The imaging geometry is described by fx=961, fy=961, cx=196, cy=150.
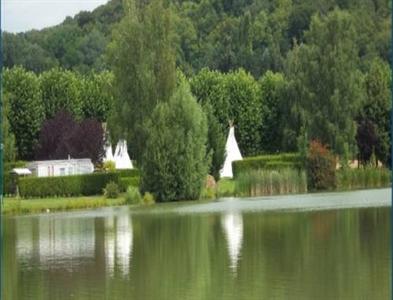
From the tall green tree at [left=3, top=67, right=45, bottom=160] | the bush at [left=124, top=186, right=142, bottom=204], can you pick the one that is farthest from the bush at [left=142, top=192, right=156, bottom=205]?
the tall green tree at [left=3, top=67, right=45, bottom=160]

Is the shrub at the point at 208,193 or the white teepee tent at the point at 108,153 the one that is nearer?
the shrub at the point at 208,193

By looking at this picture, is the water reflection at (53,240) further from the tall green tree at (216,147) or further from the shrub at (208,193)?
the tall green tree at (216,147)

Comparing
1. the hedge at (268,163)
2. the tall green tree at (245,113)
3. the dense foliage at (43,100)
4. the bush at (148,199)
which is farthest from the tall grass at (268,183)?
the tall green tree at (245,113)

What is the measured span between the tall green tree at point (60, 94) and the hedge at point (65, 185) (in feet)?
34.7

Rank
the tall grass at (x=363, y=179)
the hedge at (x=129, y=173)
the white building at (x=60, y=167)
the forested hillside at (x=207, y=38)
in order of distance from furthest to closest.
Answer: the forested hillside at (x=207, y=38) < the white building at (x=60, y=167) < the tall grass at (x=363, y=179) < the hedge at (x=129, y=173)

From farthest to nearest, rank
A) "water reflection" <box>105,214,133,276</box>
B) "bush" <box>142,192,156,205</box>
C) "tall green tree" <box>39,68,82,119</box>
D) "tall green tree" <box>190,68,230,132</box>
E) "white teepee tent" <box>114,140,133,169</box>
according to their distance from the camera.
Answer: "tall green tree" <box>190,68,230,132</box>
"tall green tree" <box>39,68,82,119</box>
"white teepee tent" <box>114,140,133,169</box>
"bush" <box>142,192,156,205</box>
"water reflection" <box>105,214,133,276</box>

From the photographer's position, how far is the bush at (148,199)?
37062 millimetres

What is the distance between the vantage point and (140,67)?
139 feet

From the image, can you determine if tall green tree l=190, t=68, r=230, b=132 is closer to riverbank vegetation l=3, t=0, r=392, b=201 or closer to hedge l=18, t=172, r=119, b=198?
riverbank vegetation l=3, t=0, r=392, b=201

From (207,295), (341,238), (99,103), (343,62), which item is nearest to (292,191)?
(343,62)

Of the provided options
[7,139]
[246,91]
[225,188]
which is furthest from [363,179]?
[7,139]

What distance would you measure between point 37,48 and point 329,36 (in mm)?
35790

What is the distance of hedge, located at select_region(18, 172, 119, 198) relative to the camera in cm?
3991

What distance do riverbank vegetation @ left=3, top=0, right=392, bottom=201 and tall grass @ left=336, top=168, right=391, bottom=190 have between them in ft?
0.21
